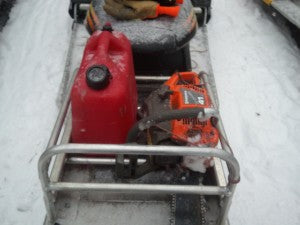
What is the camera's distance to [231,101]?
2.83m

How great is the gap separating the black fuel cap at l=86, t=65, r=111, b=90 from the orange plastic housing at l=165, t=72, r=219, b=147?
39 cm

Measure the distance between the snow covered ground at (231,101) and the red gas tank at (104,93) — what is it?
72 cm

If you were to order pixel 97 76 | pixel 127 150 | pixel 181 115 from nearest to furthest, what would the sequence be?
pixel 127 150
pixel 181 115
pixel 97 76

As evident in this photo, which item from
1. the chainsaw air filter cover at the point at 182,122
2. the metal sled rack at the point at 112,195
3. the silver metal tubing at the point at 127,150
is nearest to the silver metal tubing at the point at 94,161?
the metal sled rack at the point at 112,195

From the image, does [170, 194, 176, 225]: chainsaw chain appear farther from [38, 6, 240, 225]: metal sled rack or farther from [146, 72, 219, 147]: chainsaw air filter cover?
[146, 72, 219, 147]: chainsaw air filter cover

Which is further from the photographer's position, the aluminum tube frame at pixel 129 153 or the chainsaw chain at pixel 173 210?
the chainsaw chain at pixel 173 210

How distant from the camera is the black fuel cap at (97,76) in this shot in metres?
1.61

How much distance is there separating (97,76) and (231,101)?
1.51 metres

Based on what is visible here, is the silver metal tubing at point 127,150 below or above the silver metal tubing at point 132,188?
above

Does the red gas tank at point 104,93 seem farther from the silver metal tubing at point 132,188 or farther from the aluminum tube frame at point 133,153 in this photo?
the silver metal tubing at point 132,188

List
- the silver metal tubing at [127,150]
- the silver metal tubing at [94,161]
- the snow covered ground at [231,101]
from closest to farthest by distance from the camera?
the silver metal tubing at [127,150] → the silver metal tubing at [94,161] → the snow covered ground at [231,101]

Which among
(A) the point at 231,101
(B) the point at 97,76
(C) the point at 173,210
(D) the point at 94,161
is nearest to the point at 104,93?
(B) the point at 97,76

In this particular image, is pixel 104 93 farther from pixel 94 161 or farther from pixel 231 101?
pixel 231 101

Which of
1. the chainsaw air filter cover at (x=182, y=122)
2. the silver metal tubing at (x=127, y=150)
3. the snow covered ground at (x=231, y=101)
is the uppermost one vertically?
the silver metal tubing at (x=127, y=150)
